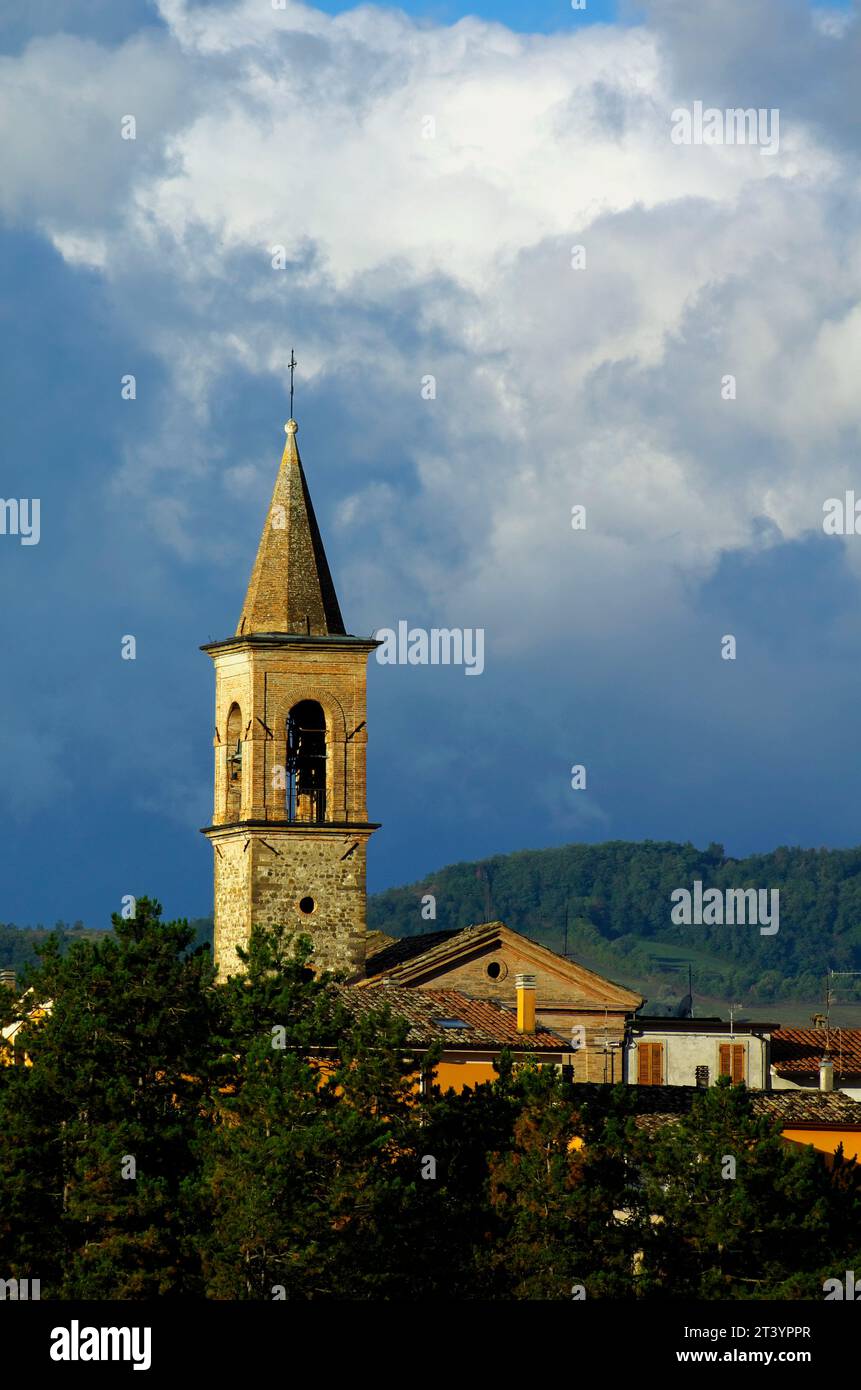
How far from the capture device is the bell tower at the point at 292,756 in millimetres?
70312

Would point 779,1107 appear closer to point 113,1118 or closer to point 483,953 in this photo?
point 483,953

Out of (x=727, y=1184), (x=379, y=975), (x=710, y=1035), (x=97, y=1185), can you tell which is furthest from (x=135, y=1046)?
(x=710, y=1035)

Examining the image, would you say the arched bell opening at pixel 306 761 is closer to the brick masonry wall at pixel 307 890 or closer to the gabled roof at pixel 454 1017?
the brick masonry wall at pixel 307 890

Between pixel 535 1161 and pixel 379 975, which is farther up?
pixel 379 975

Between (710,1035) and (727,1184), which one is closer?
(727,1184)

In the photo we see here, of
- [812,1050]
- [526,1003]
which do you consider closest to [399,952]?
[526,1003]

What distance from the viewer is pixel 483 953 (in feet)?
231

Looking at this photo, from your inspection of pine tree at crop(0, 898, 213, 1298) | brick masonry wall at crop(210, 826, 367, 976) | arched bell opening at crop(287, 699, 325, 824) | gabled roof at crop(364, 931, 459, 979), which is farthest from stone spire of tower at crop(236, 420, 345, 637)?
pine tree at crop(0, 898, 213, 1298)

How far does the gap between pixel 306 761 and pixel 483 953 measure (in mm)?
5530

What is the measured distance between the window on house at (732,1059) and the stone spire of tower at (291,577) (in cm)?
1255
